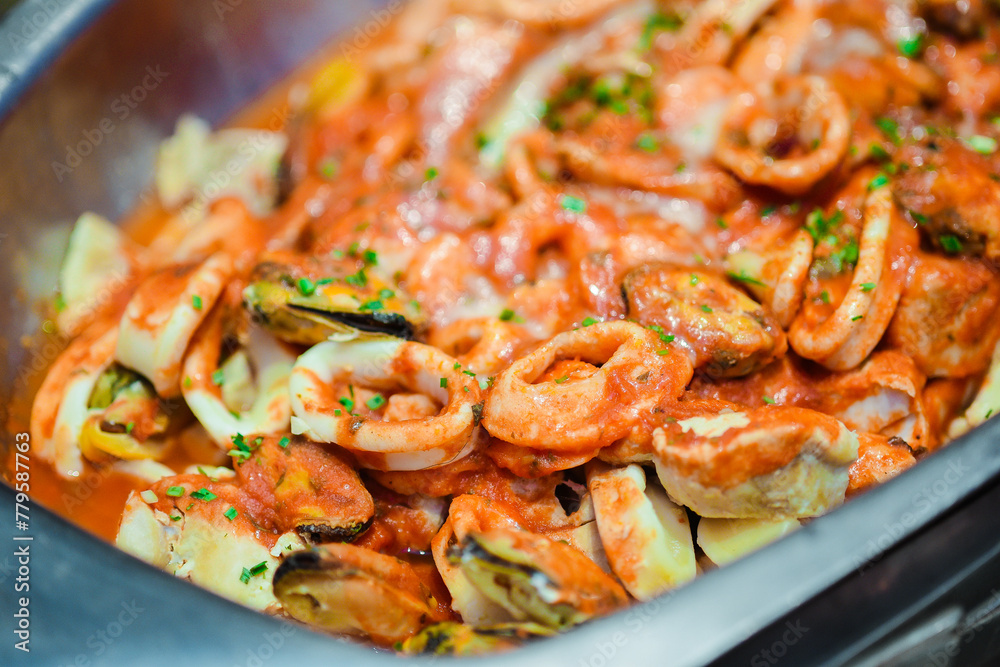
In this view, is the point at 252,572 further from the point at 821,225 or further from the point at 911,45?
the point at 911,45

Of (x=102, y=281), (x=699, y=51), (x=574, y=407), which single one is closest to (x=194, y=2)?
(x=102, y=281)

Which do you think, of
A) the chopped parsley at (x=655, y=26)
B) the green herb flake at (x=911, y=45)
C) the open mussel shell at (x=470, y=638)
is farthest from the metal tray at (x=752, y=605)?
the chopped parsley at (x=655, y=26)

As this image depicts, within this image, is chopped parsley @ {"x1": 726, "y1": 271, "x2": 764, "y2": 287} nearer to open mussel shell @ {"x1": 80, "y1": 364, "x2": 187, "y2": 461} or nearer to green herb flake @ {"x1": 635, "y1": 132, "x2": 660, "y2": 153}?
green herb flake @ {"x1": 635, "y1": 132, "x2": 660, "y2": 153}

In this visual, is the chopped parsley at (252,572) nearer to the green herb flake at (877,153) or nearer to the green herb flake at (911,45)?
the green herb flake at (877,153)

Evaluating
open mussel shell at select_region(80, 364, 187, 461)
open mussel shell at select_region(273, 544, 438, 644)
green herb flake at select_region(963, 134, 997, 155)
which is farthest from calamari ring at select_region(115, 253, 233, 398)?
green herb flake at select_region(963, 134, 997, 155)

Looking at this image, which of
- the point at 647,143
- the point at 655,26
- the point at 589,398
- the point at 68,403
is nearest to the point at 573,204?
the point at 647,143
